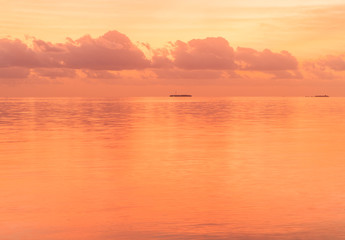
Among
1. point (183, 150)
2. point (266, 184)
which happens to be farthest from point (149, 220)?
point (183, 150)

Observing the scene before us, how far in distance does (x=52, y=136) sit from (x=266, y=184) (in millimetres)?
28404

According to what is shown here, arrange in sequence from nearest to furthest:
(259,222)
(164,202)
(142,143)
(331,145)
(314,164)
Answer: (259,222) < (164,202) < (314,164) < (331,145) < (142,143)

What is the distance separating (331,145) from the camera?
37.1m

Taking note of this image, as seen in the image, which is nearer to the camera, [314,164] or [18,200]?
[18,200]

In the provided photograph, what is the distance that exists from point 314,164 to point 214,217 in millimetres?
13054

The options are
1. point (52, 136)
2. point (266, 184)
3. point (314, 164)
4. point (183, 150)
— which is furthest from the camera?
point (52, 136)

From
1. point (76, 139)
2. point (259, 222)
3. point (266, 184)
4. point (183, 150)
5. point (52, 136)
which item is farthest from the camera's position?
point (52, 136)

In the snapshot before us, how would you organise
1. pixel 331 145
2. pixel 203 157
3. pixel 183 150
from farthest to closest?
pixel 331 145 → pixel 183 150 → pixel 203 157

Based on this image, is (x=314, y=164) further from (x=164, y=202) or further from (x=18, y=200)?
(x=18, y=200)

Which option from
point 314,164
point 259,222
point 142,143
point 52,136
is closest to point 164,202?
point 259,222

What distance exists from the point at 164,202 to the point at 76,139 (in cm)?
2554

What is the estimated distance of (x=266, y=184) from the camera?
2109 centimetres

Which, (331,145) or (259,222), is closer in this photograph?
(259,222)

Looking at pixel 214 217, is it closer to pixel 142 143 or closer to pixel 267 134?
pixel 142 143
